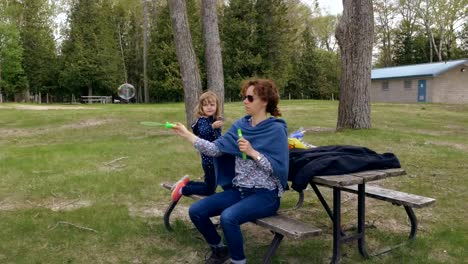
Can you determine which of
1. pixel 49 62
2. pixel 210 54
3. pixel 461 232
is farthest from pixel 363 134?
pixel 49 62

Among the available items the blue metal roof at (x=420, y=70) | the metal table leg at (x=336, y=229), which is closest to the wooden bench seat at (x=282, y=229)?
the metal table leg at (x=336, y=229)

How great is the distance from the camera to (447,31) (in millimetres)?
46031

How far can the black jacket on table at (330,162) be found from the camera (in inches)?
139

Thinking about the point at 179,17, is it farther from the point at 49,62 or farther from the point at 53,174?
the point at 49,62

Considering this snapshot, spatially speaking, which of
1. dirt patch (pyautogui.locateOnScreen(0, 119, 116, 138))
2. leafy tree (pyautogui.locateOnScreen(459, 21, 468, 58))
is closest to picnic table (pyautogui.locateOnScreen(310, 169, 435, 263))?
dirt patch (pyautogui.locateOnScreen(0, 119, 116, 138))

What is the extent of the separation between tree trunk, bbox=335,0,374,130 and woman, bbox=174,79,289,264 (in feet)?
24.5

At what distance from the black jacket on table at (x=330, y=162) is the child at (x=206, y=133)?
0.84 m

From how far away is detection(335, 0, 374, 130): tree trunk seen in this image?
10.5 metres

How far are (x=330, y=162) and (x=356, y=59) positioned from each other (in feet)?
24.9

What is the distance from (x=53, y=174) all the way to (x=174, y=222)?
10.5 feet

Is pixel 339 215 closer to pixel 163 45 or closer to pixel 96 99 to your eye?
pixel 163 45

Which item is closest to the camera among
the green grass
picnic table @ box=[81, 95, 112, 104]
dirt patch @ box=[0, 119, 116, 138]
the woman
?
the woman

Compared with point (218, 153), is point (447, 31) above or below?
above

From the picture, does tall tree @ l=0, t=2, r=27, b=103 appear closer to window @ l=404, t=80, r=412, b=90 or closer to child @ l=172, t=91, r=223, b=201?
window @ l=404, t=80, r=412, b=90
